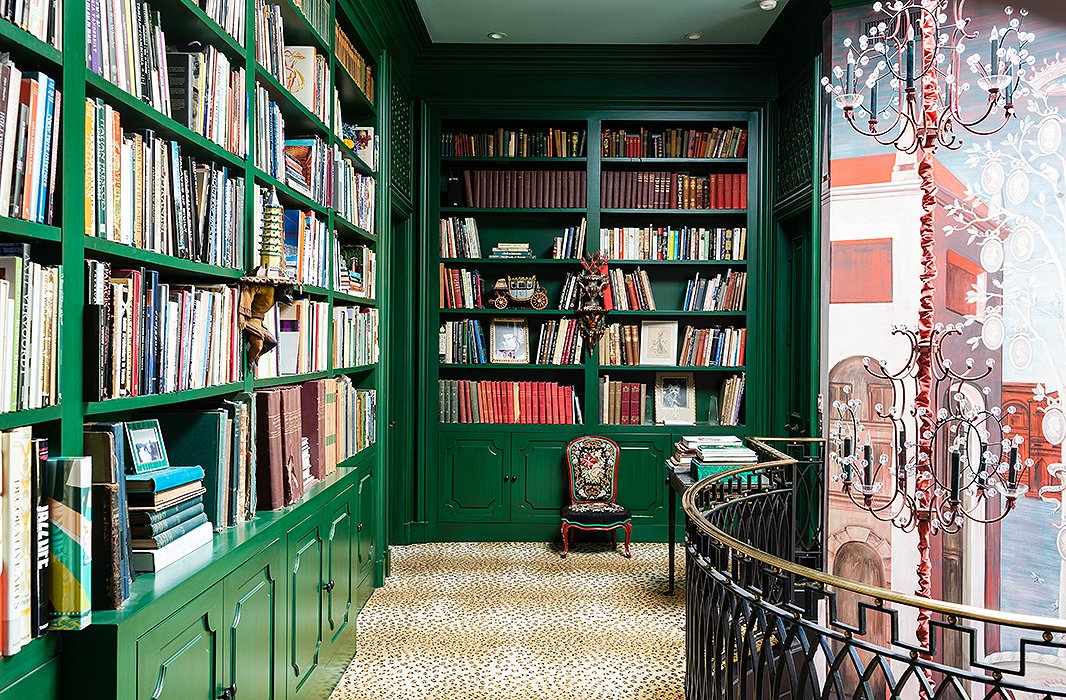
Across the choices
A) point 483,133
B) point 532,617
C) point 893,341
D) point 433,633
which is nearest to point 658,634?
point 532,617

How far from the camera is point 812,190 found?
467 centimetres

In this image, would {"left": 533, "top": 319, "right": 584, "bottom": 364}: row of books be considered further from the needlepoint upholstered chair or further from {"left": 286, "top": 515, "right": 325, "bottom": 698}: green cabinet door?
{"left": 286, "top": 515, "right": 325, "bottom": 698}: green cabinet door

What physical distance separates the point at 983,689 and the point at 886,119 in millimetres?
3178

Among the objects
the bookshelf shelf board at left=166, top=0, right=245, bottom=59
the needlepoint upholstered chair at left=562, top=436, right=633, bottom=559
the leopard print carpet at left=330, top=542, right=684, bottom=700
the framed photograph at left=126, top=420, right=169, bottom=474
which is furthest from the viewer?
the needlepoint upholstered chair at left=562, top=436, right=633, bottom=559

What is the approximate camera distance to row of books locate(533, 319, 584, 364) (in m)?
5.61

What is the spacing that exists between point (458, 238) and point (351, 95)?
1.87 meters

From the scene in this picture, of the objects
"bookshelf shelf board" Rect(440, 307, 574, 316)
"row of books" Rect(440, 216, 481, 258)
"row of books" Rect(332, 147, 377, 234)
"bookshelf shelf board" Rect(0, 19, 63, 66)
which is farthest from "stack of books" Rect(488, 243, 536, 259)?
"bookshelf shelf board" Rect(0, 19, 63, 66)

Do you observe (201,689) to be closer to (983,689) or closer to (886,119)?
(983,689)

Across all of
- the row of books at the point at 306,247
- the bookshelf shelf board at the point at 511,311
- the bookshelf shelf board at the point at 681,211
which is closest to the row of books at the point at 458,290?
the bookshelf shelf board at the point at 511,311

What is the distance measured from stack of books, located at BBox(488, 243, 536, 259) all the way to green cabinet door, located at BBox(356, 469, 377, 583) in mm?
2214

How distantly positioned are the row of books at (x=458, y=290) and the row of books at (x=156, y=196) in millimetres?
3214

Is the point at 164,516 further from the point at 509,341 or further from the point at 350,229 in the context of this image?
the point at 509,341

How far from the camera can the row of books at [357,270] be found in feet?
11.9

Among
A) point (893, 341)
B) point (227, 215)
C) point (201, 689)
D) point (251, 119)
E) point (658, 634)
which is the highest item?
point (251, 119)
